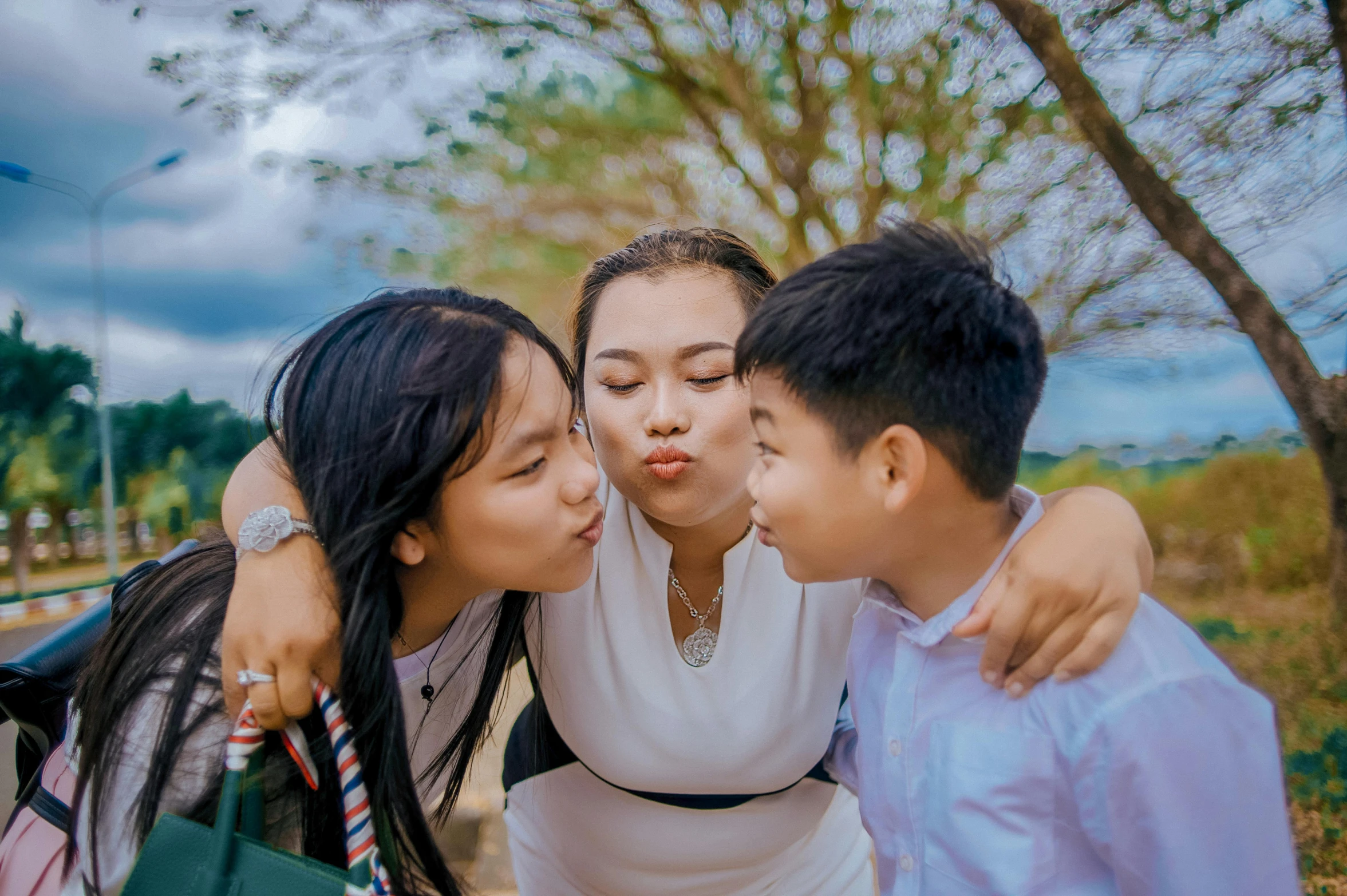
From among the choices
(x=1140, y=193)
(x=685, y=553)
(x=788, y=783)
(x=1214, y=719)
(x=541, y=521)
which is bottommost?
(x=788, y=783)

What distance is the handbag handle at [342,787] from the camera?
954mm

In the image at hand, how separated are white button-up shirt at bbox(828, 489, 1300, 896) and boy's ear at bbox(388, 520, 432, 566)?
0.73 m

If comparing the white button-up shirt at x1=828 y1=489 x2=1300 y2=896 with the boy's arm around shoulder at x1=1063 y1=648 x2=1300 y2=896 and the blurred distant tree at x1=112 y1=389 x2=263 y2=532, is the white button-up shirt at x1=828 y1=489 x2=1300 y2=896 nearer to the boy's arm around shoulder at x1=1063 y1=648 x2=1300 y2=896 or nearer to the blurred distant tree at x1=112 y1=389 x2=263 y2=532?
the boy's arm around shoulder at x1=1063 y1=648 x2=1300 y2=896

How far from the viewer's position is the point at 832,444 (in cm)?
116

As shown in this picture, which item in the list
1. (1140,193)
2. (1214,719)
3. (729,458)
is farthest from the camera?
(1140,193)

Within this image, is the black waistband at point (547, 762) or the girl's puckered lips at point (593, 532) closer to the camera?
the girl's puckered lips at point (593, 532)

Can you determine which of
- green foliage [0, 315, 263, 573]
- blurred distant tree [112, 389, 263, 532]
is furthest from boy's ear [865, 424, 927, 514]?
blurred distant tree [112, 389, 263, 532]

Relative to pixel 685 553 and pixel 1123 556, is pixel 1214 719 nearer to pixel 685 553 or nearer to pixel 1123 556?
pixel 1123 556

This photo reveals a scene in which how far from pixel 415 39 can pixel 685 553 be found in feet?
14.2

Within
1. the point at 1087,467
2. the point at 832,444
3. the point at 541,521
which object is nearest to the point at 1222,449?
the point at 1087,467

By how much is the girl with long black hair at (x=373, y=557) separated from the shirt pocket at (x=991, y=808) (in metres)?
0.63

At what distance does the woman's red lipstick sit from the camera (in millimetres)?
1443

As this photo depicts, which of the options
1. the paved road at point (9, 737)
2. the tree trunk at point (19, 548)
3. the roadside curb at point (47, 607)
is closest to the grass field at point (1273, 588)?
the paved road at point (9, 737)

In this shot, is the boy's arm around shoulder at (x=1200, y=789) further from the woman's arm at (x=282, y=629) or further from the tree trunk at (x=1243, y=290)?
the tree trunk at (x=1243, y=290)
